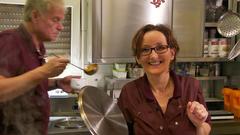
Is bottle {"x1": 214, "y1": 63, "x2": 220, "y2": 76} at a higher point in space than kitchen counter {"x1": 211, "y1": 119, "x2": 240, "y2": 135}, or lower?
higher

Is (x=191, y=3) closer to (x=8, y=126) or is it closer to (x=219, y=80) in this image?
(x=219, y=80)

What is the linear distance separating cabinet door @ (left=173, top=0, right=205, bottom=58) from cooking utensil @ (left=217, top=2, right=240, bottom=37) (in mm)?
151

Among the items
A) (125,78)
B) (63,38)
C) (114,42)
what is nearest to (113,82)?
(125,78)

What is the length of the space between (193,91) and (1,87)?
821 mm

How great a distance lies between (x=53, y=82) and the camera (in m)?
1.51

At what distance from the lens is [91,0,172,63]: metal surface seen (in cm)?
230

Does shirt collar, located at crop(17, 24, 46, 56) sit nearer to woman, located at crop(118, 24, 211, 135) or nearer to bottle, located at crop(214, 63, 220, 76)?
woman, located at crop(118, 24, 211, 135)

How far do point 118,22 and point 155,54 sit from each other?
936mm

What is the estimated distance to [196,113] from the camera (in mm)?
1362

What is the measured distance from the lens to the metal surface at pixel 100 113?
1233 millimetres

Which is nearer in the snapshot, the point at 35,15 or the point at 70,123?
the point at 35,15

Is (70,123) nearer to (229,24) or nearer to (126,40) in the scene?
(126,40)

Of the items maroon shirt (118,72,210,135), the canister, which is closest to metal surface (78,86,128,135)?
maroon shirt (118,72,210,135)

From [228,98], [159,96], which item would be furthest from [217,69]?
[159,96]
